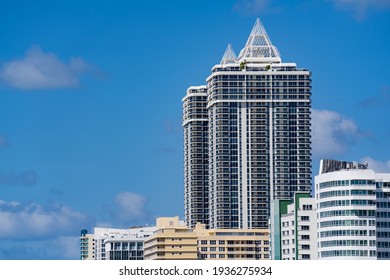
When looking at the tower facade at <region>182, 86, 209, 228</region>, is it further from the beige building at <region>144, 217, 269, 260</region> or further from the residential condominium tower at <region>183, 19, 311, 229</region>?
the beige building at <region>144, 217, 269, 260</region>

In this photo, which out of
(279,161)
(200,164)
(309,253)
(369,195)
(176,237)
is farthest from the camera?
(200,164)

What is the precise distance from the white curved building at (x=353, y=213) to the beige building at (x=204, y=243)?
34.3m

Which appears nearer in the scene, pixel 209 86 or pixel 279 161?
pixel 279 161

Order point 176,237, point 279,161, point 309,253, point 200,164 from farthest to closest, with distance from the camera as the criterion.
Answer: point 200,164 → point 279,161 → point 176,237 → point 309,253

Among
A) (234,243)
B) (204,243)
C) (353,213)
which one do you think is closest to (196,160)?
(234,243)

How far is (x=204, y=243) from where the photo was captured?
138000 mm

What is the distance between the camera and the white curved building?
Answer: 96.4 meters

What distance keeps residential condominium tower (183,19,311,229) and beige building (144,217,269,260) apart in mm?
5575

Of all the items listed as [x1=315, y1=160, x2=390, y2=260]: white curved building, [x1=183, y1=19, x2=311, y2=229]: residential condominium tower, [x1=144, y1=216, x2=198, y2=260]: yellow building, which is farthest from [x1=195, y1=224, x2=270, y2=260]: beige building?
[x1=315, y1=160, x2=390, y2=260]: white curved building

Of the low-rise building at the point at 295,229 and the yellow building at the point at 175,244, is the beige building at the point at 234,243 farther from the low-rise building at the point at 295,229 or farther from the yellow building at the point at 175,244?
the low-rise building at the point at 295,229
